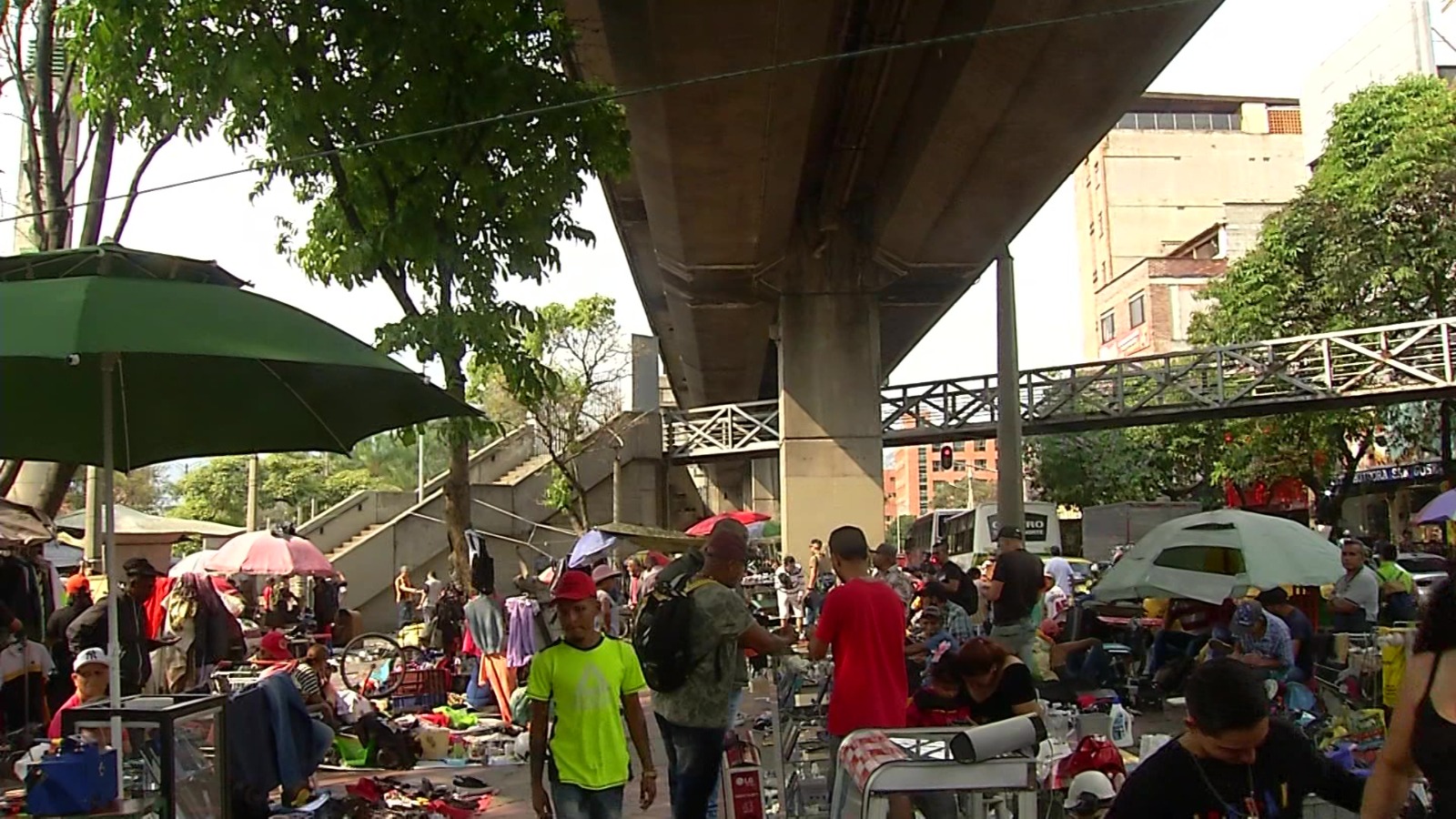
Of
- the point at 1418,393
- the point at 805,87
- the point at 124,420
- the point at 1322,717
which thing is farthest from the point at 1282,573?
the point at 1418,393

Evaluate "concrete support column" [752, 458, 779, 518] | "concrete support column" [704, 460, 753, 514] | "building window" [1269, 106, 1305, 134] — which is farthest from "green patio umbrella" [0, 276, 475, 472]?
"building window" [1269, 106, 1305, 134]

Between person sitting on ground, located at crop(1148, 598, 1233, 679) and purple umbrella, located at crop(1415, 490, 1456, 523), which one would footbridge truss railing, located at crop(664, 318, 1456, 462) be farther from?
person sitting on ground, located at crop(1148, 598, 1233, 679)

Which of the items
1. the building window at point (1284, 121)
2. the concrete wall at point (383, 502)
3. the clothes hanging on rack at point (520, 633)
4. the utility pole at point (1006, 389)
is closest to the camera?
the clothes hanging on rack at point (520, 633)

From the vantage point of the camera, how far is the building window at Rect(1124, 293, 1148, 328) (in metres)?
61.4

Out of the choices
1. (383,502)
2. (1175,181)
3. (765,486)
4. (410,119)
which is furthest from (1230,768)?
(1175,181)

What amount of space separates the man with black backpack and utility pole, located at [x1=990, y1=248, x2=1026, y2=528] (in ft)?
47.9

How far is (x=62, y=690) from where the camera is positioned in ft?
35.6

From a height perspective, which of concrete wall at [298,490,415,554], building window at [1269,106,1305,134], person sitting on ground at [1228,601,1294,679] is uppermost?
building window at [1269,106,1305,134]

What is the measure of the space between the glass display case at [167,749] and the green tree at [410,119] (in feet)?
16.6

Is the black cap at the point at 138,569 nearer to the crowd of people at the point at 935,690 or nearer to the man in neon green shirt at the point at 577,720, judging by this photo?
the crowd of people at the point at 935,690

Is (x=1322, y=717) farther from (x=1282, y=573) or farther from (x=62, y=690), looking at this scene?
(x=62, y=690)

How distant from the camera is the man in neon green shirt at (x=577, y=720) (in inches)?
186

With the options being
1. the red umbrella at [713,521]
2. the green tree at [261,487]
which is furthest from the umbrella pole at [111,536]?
the green tree at [261,487]

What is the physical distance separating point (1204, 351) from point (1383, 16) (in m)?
24.8
